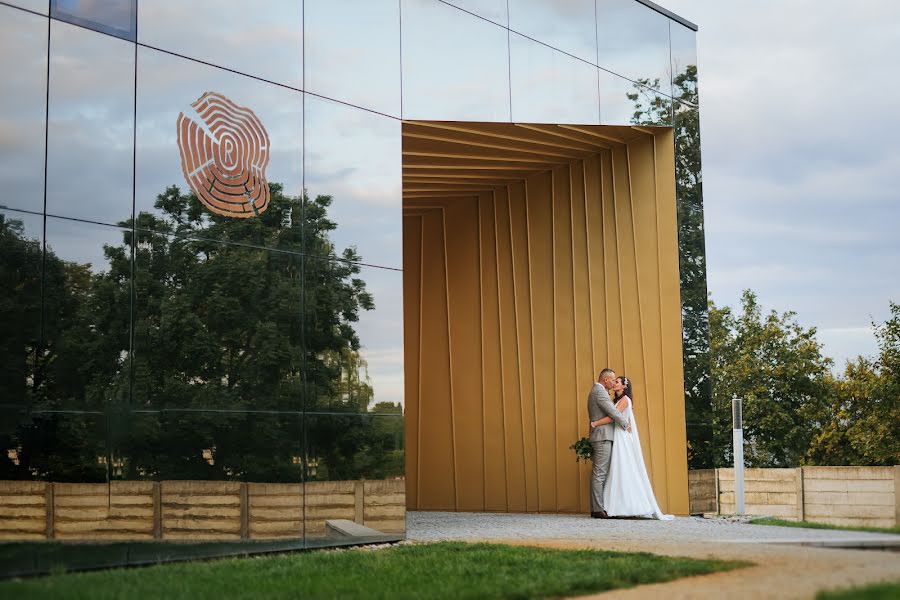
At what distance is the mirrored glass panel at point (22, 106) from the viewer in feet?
25.3

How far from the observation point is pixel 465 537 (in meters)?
10.6

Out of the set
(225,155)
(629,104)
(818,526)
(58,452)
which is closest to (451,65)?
(629,104)

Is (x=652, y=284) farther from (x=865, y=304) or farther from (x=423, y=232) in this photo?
(x=865, y=304)

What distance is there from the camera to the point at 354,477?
9789 mm

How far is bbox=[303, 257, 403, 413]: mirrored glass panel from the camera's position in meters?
9.73

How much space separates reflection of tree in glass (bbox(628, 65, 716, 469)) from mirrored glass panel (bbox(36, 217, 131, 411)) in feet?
24.5

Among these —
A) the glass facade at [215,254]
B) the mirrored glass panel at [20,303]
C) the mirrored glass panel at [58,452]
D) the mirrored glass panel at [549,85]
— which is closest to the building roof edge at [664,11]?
the mirrored glass panel at [549,85]

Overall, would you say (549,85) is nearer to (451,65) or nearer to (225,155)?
(451,65)

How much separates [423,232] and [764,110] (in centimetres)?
2848

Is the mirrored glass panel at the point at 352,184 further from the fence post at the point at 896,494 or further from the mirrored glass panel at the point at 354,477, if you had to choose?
the fence post at the point at 896,494

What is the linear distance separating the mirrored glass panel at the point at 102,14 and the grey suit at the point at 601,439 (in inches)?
286

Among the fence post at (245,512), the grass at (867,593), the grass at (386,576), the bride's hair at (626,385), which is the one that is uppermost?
the bride's hair at (626,385)

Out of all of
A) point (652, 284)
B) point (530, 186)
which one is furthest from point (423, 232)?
point (652, 284)

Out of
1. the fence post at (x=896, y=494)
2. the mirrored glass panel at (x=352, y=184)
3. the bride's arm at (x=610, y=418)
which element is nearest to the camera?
the mirrored glass panel at (x=352, y=184)
